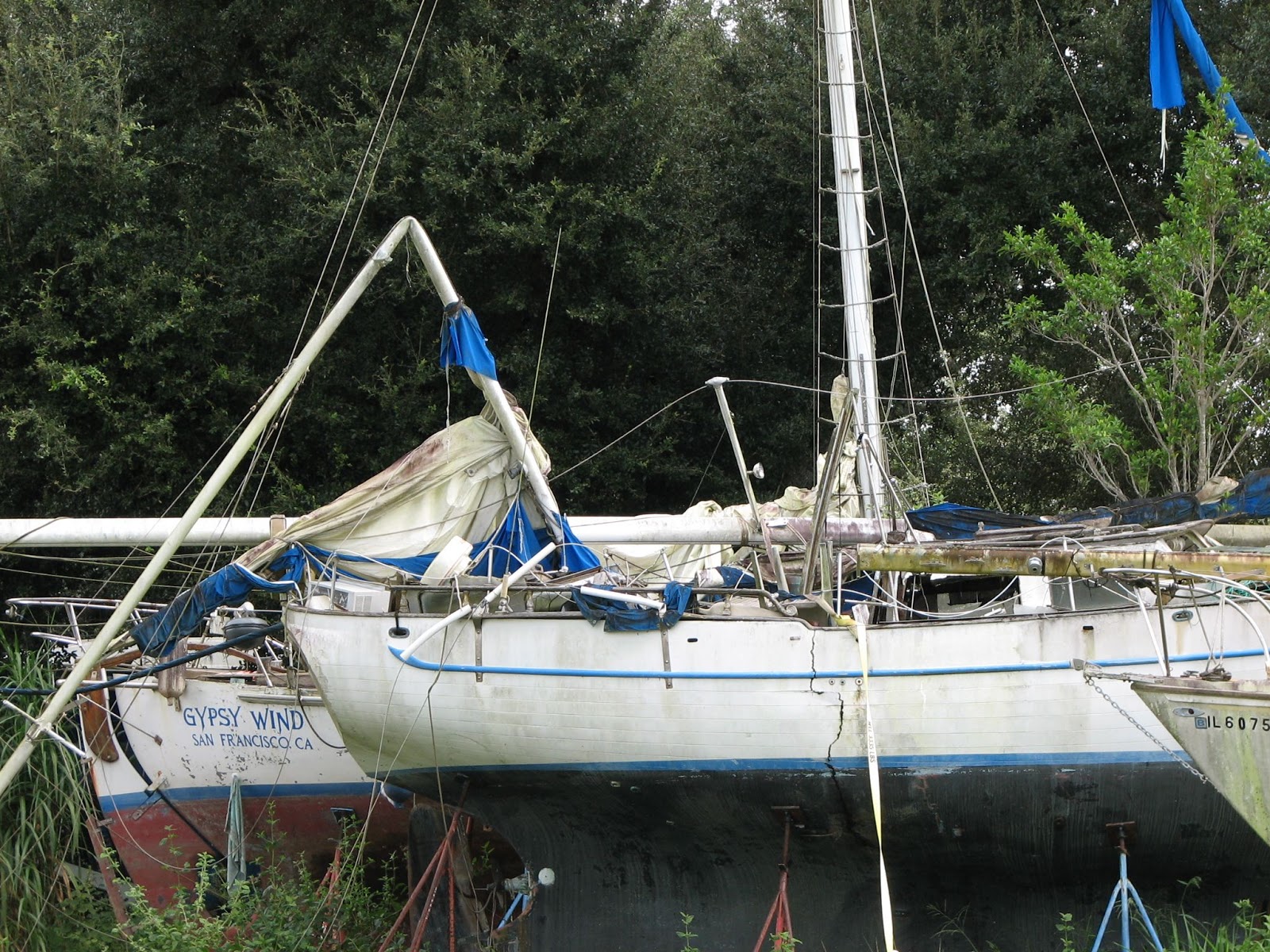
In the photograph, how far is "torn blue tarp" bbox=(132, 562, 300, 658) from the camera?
406 inches

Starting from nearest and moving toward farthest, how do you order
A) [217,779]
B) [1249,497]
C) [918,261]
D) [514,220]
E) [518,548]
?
[1249,497], [518,548], [217,779], [918,261], [514,220]

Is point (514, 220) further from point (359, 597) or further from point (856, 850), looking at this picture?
point (856, 850)

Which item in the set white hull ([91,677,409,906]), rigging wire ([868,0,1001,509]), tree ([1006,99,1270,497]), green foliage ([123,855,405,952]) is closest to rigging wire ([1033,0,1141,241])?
rigging wire ([868,0,1001,509])

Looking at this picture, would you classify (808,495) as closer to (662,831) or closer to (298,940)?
(662,831)

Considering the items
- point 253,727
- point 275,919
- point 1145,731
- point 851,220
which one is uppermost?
point 851,220

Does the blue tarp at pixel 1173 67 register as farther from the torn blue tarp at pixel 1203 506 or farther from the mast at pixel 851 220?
the torn blue tarp at pixel 1203 506

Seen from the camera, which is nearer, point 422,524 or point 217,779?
point 422,524

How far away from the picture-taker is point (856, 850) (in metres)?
9.95

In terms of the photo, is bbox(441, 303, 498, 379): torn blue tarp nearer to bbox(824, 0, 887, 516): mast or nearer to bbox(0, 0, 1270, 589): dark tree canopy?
bbox(824, 0, 887, 516): mast

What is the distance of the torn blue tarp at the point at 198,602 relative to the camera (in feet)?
33.9

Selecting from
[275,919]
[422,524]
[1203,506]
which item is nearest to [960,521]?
[1203,506]

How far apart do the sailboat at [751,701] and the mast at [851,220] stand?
169cm

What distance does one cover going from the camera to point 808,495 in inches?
501

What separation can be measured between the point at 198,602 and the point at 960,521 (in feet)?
19.9
